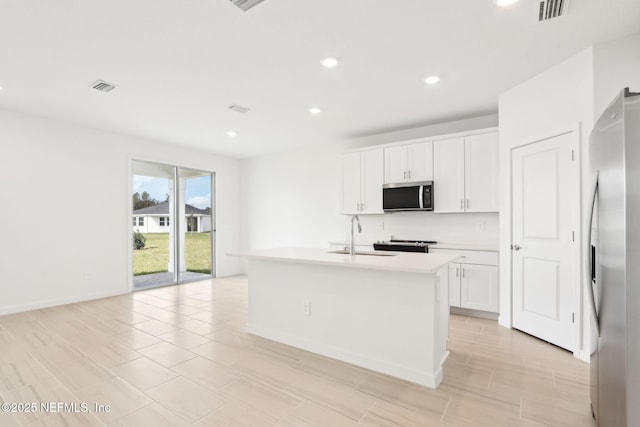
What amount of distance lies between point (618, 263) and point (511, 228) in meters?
2.41

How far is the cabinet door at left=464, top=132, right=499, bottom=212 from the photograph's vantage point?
4.01m

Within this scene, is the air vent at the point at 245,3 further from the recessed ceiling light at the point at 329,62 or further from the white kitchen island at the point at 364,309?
the white kitchen island at the point at 364,309

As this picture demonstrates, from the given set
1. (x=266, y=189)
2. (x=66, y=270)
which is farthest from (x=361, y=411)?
(x=266, y=189)

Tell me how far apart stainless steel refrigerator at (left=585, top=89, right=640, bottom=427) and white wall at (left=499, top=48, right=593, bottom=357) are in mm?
1445

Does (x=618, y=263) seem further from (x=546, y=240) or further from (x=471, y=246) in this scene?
(x=471, y=246)

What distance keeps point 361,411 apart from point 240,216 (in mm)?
5960

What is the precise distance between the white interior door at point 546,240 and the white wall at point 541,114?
0.29ft

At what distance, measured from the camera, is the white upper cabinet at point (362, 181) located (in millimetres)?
4992

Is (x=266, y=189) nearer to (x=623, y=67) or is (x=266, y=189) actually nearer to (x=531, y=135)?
(x=531, y=135)

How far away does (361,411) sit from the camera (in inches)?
78.9

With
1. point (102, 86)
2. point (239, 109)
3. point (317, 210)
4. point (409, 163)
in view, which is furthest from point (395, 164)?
point (102, 86)

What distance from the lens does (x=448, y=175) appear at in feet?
14.4

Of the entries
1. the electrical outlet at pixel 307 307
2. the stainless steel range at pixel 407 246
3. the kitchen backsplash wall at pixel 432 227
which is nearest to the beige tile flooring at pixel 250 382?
the electrical outlet at pixel 307 307

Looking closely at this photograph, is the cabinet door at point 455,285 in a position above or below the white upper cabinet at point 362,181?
below
